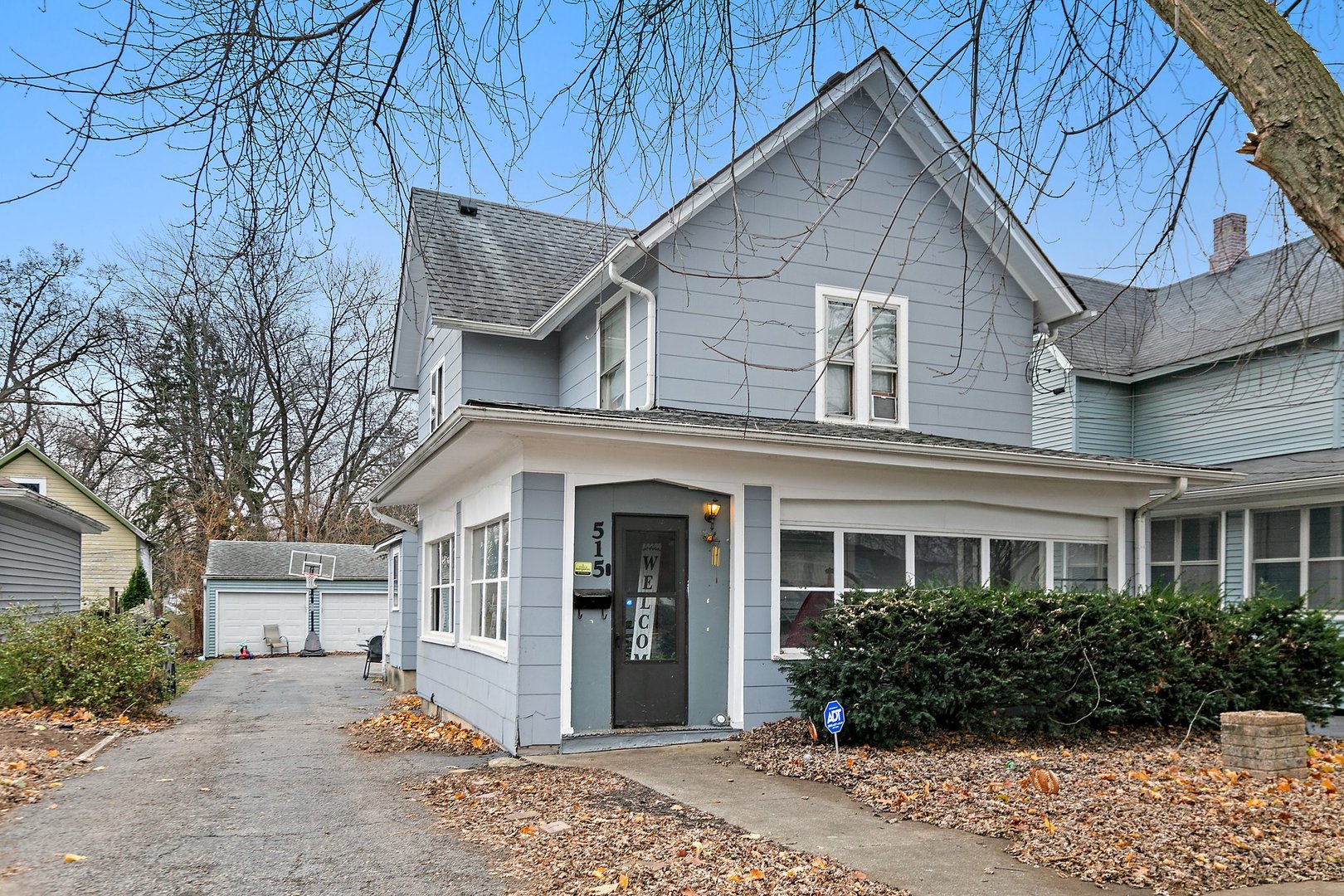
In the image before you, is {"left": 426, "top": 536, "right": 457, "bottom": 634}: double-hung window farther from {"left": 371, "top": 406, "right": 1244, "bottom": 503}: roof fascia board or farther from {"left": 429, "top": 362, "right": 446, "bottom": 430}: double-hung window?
{"left": 429, "top": 362, "right": 446, "bottom": 430}: double-hung window

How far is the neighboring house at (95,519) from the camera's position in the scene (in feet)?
91.2

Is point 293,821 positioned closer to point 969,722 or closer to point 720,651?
point 720,651

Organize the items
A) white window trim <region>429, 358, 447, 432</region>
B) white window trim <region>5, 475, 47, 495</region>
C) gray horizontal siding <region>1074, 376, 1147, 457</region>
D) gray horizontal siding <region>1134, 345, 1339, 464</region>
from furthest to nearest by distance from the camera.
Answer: white window trim <region>5, 475, 47, 495</region>, gray horizontal siding <region>1074, 376, 1147, 457</region>, white window trim <region>429, 358, 447, 432</region>, gray horizontal siding <region>1134, 345, 1339, 464</region>

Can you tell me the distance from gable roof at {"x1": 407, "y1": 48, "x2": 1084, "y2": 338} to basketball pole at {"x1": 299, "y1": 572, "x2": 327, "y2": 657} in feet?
55.4

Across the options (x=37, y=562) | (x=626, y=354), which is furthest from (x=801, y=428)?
(x=37, y=562)

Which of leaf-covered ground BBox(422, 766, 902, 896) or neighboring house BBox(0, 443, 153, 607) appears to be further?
neighboring house BBox(0, 443, 153, 607)

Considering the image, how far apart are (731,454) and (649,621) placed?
1.85 meters

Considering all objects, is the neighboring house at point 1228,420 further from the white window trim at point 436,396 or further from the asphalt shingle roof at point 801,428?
the white window trim at point 436,396

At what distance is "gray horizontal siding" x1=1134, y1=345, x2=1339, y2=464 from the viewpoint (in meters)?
15.2

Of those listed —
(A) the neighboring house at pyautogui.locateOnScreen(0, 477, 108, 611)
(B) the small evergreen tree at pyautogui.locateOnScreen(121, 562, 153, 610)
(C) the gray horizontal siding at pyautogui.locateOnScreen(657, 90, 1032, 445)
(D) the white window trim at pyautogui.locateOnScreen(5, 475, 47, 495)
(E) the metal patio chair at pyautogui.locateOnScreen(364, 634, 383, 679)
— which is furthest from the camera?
(B) the small evergreen tree at pyautogui.locateOnScreen(121, 562, 153, 610)

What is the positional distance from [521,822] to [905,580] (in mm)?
5241

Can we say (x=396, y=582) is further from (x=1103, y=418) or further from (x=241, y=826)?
(x=1103, y=418)

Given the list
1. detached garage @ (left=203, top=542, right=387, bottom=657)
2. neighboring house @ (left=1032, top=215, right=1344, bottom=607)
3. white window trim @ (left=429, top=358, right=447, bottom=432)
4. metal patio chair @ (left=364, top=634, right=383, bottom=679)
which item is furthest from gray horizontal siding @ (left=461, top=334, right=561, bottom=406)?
detached garage @ (left=203, top=542, right=387, bottom=657)

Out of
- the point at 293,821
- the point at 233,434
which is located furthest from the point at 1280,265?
the point at 233,434
